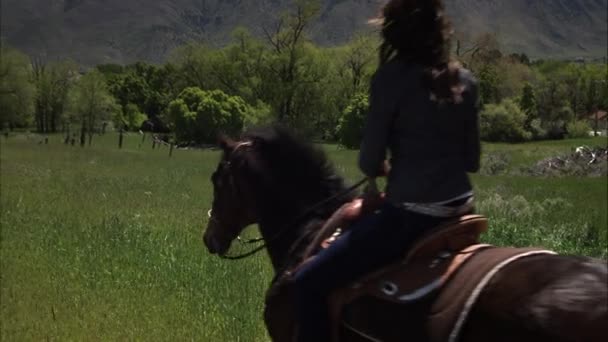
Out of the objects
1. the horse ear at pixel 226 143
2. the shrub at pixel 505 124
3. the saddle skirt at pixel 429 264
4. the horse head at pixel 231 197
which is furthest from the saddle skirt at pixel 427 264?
the shrub at pixel 505 124

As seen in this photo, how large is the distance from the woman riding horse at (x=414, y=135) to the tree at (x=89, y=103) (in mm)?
70311

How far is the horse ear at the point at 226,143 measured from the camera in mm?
4742

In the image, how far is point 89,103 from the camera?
7144cm

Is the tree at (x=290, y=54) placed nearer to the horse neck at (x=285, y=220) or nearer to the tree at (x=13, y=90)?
the tree at (x=13, y=90)

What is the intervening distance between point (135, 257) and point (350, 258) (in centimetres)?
723

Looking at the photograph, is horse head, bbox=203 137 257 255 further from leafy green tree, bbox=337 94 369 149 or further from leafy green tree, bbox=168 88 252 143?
leafy green tree, bbox=168 88 252 143

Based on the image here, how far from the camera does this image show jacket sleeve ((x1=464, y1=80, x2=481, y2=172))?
3.28m

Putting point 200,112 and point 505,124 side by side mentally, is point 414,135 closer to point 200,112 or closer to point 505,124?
point 200,112

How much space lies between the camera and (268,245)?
451 cm

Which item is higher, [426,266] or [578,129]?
Answer: [426,266]

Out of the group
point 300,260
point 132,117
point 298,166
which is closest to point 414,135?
point 300,260

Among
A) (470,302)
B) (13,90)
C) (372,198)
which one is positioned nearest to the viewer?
(470,302)

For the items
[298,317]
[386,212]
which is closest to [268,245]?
[298,317]

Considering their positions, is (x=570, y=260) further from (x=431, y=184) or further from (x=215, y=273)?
(x=215, y=273)
